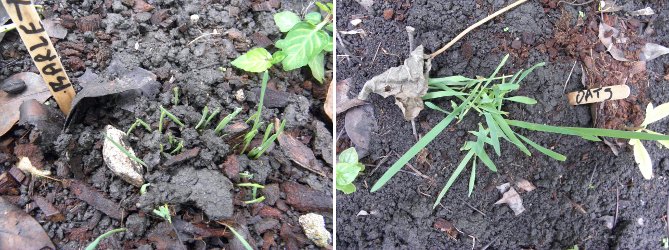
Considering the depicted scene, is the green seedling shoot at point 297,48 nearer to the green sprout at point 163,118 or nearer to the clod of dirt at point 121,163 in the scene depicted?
the green sprout at point 163,118

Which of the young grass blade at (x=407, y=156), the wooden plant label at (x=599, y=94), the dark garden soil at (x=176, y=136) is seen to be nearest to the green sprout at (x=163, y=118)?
the dark garden soil at (x=176, y=136)

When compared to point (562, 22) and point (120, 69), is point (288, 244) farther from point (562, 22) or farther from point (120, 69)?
point (562, 22)

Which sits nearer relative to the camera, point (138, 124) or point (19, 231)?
point (19, 231)

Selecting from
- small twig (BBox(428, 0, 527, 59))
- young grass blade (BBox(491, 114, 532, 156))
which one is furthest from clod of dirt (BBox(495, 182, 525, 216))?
small twig (BBox(428, 0, 527, 59))

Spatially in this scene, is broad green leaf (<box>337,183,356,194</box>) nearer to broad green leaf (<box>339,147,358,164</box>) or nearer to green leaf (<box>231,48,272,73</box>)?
broad green leaf (<box>339,147,358,164</box>)

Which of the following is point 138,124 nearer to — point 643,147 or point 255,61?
point 255,61

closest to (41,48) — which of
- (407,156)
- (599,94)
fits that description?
(407,156)
